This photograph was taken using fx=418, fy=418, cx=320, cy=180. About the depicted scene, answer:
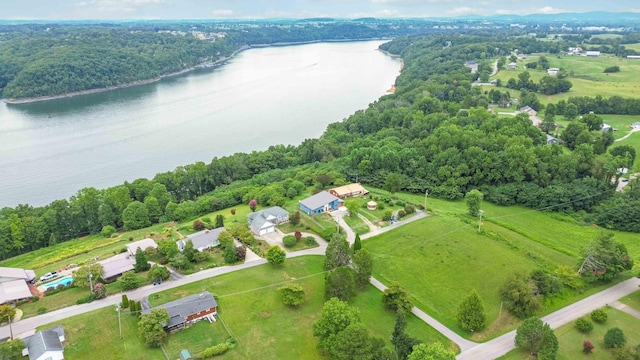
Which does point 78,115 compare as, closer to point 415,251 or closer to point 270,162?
point 270,162

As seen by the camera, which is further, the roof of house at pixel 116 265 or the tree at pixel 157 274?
the roof of house at pixel 116 265

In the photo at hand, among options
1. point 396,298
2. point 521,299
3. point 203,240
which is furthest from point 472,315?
point 203,240

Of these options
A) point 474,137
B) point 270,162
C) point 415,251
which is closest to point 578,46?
point 474,137

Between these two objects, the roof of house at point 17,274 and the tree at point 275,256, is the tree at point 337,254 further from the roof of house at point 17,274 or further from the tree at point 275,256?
the roof of house at point 17,274

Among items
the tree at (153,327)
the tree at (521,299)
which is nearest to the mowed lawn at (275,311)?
the tree at (153,327)

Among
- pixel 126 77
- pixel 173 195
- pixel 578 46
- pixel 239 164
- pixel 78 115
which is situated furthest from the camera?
pixel 578 46

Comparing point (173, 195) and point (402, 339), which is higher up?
point (402, 339)

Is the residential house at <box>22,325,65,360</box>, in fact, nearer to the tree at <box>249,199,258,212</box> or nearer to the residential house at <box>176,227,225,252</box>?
the residential house at <box>176,227,225,252</box>
